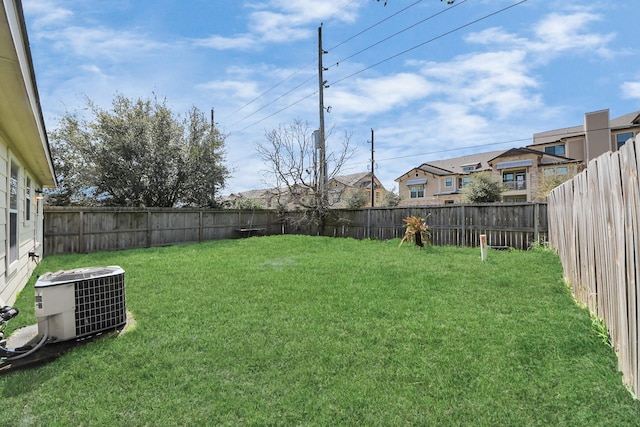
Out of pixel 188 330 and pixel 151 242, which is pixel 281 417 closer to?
pixel 188 330

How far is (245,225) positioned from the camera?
1345 cm

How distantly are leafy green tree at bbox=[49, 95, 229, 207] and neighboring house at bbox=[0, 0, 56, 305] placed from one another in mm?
6810

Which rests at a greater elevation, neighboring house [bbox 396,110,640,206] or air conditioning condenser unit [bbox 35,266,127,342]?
neighboring house [bbox 396,110,640,206]

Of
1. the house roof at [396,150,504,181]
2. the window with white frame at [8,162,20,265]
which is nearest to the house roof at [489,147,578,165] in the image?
the house roof at [396,150,504,181]

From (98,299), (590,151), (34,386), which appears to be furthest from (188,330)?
(590,151)

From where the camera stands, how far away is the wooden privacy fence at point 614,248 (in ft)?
5.88

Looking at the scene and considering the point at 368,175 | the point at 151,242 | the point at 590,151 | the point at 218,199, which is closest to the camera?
the point at 151,242

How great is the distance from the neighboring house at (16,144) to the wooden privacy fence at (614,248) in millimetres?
3366

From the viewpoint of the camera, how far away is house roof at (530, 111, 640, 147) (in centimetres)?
1961

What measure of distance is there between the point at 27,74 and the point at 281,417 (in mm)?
2789

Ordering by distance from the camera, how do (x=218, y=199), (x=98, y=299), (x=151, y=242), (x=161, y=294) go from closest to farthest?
(x=98, y=299)
(x=161, y=294)
(x=151, y=242)
(x=218, y=199)

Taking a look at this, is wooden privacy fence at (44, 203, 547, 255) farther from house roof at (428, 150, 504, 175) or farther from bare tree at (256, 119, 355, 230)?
house roof at (428, 150, 504, 175)

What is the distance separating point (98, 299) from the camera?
287cm

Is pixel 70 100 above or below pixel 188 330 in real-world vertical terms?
above
